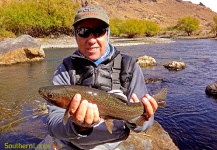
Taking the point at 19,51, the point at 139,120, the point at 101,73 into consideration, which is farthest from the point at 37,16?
the point at 139,120

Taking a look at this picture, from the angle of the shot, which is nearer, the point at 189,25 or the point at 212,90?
the point at 212,90

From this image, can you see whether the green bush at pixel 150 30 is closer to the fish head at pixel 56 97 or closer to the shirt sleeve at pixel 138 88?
the shirt sleeve at pixel 138 88

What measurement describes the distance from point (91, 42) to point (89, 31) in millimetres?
152

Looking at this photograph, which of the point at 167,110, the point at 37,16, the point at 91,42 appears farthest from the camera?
the point at 37,16

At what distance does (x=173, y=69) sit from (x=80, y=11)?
54.7 ft

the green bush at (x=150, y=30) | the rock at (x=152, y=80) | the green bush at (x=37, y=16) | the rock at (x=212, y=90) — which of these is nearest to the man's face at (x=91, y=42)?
the rock at (x=212, y=90)

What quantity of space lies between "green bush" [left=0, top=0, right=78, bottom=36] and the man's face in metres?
51.5

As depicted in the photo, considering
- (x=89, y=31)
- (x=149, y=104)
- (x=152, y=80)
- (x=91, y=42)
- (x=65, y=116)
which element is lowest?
(x=152, y=80)

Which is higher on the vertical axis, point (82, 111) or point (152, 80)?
point (82, 111)

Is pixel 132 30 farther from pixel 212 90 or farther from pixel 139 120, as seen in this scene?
pixel 139 120

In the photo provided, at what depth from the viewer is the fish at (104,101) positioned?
2686 mm

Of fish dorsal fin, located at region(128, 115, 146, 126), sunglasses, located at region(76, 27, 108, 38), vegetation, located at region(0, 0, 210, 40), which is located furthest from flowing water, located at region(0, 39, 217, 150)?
vegetation, located at region(0, 0, 210, 40)

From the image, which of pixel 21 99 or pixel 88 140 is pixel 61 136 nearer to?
pixel 88 140

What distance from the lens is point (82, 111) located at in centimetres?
241
